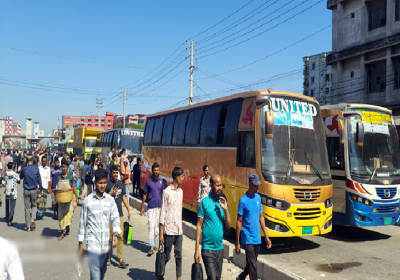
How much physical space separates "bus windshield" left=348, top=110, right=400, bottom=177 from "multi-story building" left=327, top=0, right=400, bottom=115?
49.3 feet

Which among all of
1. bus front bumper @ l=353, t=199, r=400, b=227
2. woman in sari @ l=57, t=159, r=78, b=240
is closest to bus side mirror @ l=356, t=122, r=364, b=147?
bus front bumper @ l=353, t=199, r=400, b=227

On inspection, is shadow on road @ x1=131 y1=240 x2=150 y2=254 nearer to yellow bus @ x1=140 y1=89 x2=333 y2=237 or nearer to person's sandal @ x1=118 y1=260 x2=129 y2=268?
person's sandal @ x1=118 y1=260 x2=129 y2=268

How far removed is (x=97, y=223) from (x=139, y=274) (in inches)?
98.4

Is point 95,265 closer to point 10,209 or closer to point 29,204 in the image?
point 29,204

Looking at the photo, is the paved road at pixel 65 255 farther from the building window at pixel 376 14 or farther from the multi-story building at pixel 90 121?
the multi-story building at pixel 90 121

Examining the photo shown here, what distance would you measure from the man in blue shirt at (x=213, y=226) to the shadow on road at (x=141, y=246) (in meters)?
4.00

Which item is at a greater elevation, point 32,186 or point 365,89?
point 365,89

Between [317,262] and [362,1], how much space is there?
25323 millimetres

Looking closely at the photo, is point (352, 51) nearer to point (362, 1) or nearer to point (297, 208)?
point (362, 1)

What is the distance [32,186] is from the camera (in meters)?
10.6

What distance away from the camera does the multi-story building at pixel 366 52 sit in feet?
81.7

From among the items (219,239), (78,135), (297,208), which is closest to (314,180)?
(297,208)

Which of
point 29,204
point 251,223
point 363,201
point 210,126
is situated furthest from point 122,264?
point 363,201

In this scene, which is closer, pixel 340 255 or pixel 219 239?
pixel 219 239
